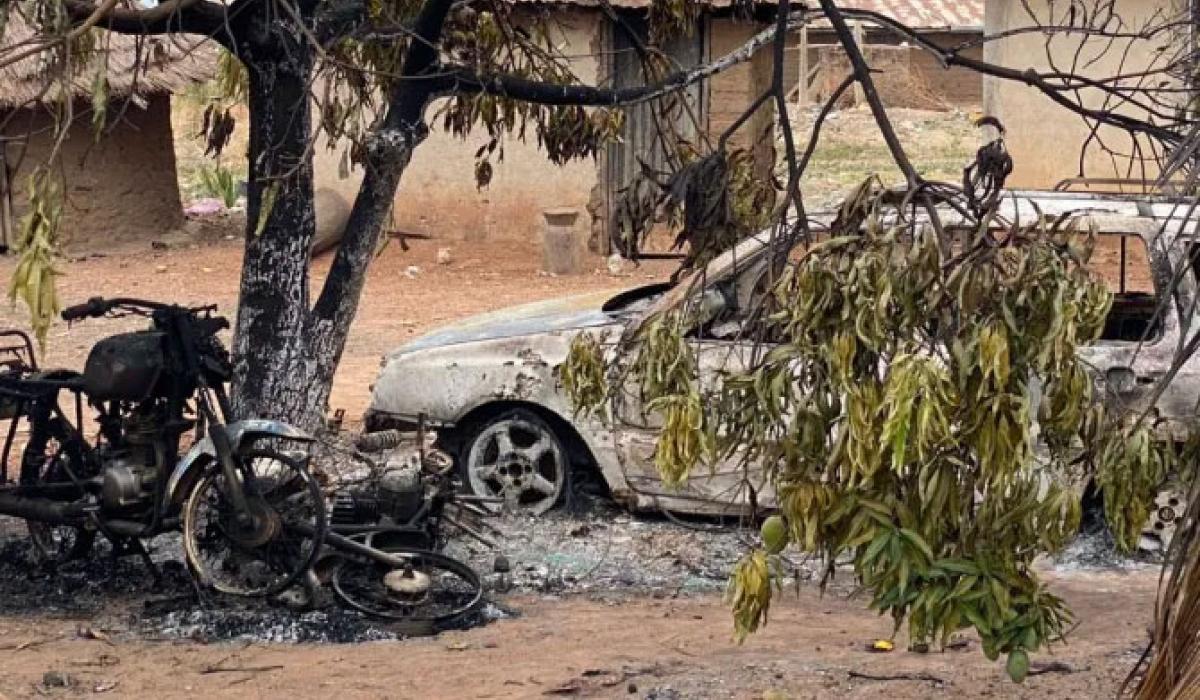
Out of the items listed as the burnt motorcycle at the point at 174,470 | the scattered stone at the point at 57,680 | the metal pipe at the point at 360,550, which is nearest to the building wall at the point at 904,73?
the burnt motorcycle at the point at 174,470

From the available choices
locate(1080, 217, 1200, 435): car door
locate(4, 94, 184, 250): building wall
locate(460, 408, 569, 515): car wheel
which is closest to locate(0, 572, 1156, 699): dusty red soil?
locate(1080, 217, 1200, 435): car door

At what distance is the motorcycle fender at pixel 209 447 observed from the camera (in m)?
7.43

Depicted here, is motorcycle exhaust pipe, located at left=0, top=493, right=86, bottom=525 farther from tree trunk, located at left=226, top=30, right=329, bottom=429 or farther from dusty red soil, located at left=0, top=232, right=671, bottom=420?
dusty red soil, located at left=0, top=232, right=671, bottom=420

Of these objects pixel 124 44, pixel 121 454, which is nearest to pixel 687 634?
pixel 121 454

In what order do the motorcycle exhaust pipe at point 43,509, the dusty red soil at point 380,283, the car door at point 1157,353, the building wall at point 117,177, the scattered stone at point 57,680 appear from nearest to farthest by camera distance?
1. the scattered stone at point 57,680
2. the motorcycle exhaust pipe at point 43,509
3. the car door at point 1157,353
4. the dusty red soil at point 380,283
5. the building wall at point 117,177

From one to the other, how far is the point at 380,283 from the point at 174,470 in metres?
9.58

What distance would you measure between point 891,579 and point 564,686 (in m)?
2.58

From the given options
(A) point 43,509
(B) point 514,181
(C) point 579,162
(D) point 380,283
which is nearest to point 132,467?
(A) point 43,509

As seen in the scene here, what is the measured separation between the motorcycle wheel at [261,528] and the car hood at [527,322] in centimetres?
172

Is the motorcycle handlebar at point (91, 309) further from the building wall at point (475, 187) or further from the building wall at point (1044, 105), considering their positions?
the building wall at point (1044, 105)

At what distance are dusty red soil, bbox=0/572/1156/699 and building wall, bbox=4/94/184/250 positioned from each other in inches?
432

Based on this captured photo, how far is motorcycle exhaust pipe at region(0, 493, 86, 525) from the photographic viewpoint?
301 inches

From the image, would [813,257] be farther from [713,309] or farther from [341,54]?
[341,54]

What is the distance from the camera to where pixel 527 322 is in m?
9.31
